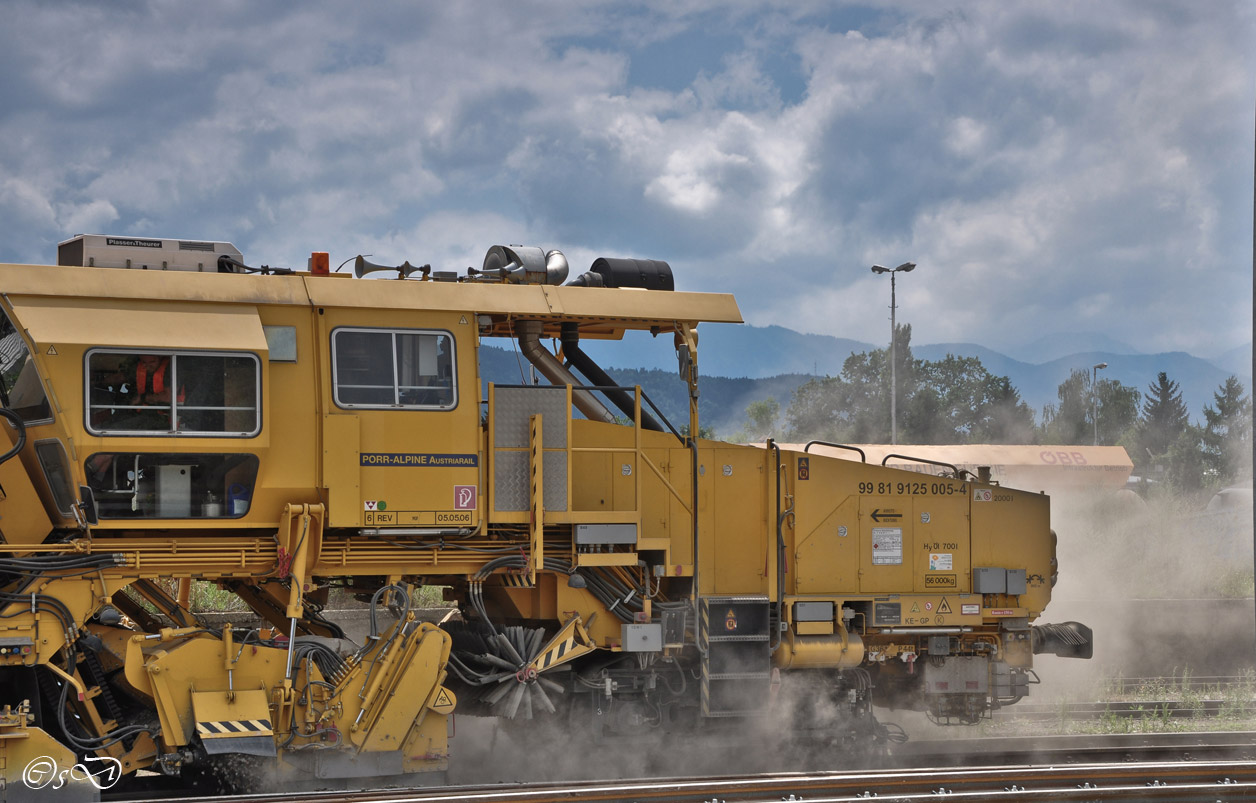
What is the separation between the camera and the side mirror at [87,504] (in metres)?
8.10

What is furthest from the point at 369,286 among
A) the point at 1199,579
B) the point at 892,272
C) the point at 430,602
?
the point at 892,272

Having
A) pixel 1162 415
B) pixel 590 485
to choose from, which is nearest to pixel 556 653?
pixel 590 485

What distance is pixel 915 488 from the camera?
10.9 m

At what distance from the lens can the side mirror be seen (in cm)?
810

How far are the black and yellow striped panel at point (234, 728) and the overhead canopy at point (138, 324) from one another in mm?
2866

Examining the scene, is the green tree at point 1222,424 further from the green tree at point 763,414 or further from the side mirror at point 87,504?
the side mirror at point 87,504

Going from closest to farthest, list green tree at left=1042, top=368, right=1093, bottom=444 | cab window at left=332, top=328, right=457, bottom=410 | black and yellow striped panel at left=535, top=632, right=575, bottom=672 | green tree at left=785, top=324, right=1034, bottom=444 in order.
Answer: cab window at left=332, top=328, right=457, bottom=410 < black and yellow striped panel at left=535, top=632, right=575, bottom=672 < green tree at left=785, top=324, right=1034, bottom=444 < green tree at left=1042, top=368, right=1093, bottom=444

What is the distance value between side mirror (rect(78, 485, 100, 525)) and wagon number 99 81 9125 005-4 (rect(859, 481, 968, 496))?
22.4 ft

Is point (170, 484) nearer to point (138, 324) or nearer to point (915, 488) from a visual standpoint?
point (138, 324)

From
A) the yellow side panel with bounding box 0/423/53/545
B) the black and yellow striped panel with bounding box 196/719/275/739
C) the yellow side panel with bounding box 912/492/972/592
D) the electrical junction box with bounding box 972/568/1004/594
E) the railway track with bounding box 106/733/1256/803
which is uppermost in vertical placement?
the yellow side panel with bounding box 0/423/53/545

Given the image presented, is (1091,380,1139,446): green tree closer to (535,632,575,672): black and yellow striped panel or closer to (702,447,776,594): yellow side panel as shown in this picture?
(702,447,776,594): yellow side panel

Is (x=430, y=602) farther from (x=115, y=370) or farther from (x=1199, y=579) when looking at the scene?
(x=1199, y=579)

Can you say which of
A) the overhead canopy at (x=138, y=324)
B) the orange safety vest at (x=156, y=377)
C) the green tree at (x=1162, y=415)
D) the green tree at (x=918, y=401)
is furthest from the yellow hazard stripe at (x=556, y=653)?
the green tree at (x=1162, y=415)

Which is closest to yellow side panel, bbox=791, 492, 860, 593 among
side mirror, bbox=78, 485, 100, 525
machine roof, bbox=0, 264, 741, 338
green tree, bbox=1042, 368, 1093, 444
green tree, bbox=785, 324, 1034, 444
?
machine roof, bbox=0, 264, 741, 338
